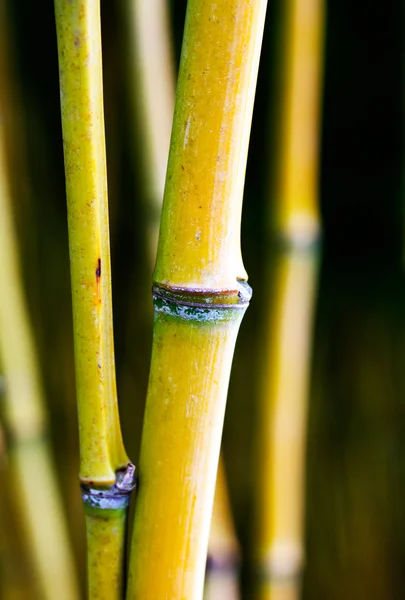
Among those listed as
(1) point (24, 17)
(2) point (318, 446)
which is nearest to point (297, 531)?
(2) point (318, 446)

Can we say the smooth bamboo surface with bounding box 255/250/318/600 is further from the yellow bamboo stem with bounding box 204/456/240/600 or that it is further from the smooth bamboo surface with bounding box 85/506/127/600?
the smooth bamboo surface with bounding box 85/506/127/600

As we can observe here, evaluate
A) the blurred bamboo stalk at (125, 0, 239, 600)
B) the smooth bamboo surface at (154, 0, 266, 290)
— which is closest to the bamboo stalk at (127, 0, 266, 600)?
the smooth bamboo surface at (154, 0, 266, 290)

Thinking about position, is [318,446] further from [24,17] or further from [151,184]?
[24,17]

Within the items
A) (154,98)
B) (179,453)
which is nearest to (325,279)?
(154,98)

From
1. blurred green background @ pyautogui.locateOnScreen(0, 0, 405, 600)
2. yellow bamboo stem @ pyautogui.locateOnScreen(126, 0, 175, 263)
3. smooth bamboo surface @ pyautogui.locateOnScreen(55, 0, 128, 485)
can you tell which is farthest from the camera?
blurred green background @ pyautogui.locateOnScreen(0, 0, 405, 600)

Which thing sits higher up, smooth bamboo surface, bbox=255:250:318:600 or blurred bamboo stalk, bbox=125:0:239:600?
blurred bamboo stalk, bbox=125:0:239:600

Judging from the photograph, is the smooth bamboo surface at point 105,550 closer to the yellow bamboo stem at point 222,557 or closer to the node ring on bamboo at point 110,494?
the node ring on bamboo at point 110,494

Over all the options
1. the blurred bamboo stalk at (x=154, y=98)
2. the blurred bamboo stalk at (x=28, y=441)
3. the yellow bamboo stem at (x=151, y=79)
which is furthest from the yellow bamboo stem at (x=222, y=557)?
the yellow bamboo stem at (x=151, y=79)
